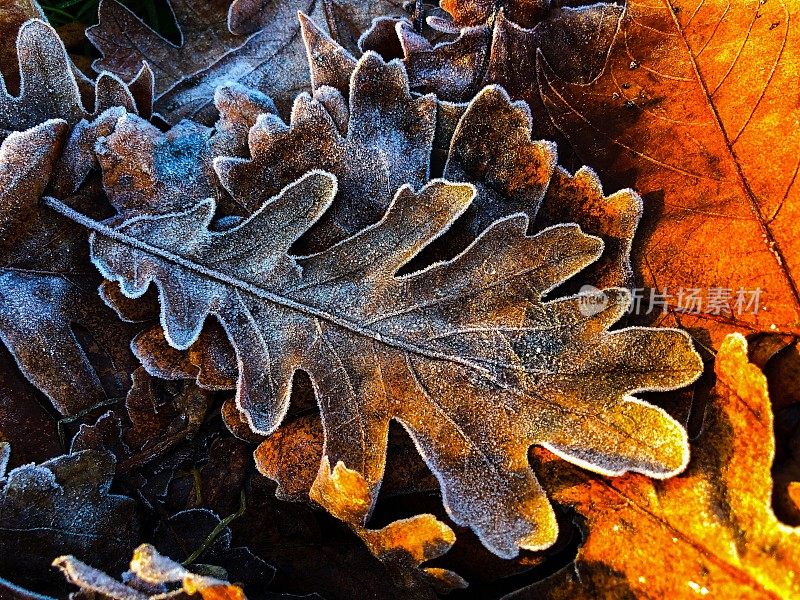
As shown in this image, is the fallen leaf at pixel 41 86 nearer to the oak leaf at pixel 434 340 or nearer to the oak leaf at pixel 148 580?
the oak leaf at pixel 434 340

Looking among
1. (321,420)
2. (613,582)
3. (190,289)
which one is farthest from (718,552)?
(190,289)

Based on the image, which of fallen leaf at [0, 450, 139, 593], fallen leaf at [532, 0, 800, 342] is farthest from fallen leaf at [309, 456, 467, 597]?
fallen leaf at [532, 0, 800, 342]

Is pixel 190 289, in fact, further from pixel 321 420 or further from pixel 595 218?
pixel 595 218

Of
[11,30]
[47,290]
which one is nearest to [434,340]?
[47,290]

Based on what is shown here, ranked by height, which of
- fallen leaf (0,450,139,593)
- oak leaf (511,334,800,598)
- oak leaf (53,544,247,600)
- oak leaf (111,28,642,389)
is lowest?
fallen leaf (0,450,139,593)

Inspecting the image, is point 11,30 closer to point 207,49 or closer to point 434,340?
point 207,49

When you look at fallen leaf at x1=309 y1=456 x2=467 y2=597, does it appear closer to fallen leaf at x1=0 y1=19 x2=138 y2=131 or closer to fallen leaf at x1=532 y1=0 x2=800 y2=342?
fallen leaf at x1=532 y1=0 x2=800 y2=342

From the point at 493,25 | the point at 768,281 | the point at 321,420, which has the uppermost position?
the point at 493,25
